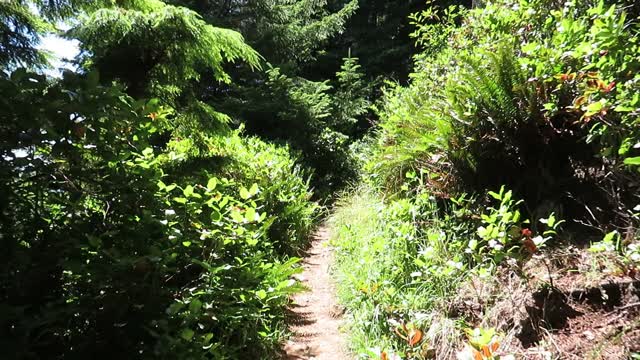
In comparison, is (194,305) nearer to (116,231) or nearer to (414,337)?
(116,231)

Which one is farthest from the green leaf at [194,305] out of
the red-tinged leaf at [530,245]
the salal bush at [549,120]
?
the salal bush at [549,120]

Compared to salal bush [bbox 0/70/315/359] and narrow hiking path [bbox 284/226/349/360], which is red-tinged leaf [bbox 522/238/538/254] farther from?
salal bush [bbox 0/70/315/359]

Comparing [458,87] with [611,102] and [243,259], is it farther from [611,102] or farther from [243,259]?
[243,259]

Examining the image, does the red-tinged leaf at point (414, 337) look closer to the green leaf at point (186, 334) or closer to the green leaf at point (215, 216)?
the green leaf at point (186, 334)

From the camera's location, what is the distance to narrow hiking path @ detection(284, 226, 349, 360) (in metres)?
3.31

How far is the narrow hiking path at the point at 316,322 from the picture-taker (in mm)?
3314

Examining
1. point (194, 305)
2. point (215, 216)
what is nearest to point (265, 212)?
point (215, 216)

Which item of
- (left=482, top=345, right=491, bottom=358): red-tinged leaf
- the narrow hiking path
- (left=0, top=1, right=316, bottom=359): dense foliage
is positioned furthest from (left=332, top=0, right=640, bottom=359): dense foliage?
(left=0, top=1, right=316, bottom=359): dense foliage

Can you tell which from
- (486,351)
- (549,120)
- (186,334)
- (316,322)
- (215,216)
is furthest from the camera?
(316,322)

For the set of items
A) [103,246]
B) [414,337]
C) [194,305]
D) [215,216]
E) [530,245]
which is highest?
[103,246]

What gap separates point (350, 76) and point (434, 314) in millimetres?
8576

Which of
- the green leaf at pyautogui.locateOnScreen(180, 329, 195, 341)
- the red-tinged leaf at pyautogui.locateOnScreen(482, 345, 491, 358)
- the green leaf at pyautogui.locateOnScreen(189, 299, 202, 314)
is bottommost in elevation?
the red-tinged leaf at pyautogui.locateOnScreen(482, 345, 491, 358)

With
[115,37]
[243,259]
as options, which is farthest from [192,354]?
[115,37]

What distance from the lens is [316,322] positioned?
3.84 metres
